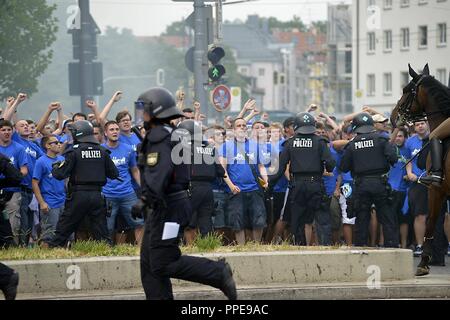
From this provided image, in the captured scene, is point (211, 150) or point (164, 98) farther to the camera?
point (211, 150)

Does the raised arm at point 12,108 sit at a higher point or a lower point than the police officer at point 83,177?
higher

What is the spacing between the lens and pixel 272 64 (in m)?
156

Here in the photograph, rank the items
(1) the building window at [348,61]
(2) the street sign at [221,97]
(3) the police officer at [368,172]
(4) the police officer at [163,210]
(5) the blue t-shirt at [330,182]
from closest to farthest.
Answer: (4) the police officer at [163,210] < (3) the police officer at [368,172] < (5) the blue t-shirt at [330,182] < (2) the street sign at [221,97] < (1) the building window at [348,61]

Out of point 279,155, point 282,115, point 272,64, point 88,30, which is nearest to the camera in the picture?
point 279,155

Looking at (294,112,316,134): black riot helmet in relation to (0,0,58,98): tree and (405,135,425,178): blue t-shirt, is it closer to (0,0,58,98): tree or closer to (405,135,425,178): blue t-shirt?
(405,135,425,178): blue t-shirt

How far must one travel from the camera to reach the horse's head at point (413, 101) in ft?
46.2

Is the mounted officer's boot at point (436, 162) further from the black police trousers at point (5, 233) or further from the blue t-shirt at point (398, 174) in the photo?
the black police trousers at point (5, 233)

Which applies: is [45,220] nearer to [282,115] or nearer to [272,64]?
[282,115]

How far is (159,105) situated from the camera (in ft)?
32.0

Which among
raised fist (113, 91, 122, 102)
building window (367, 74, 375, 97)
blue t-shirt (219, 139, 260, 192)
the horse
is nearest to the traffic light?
blue t-shirt (219, 139, 260, 192)

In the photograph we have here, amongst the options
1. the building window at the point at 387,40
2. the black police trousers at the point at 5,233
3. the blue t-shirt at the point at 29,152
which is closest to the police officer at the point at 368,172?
the blue t-shirt at the point at 29,152

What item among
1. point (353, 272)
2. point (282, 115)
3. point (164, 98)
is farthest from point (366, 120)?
point (282, 115)

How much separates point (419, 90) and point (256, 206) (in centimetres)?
362

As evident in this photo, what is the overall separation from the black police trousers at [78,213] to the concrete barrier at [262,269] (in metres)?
1.75
